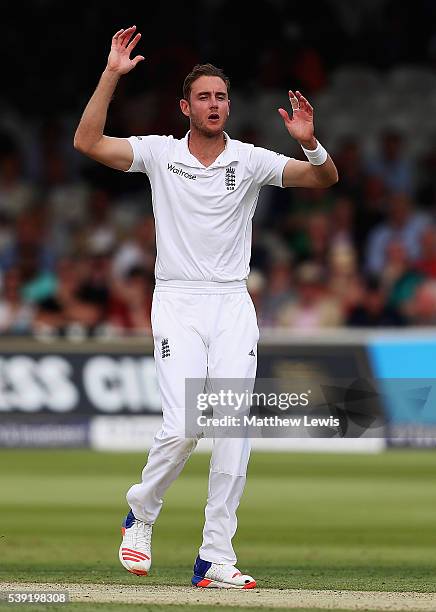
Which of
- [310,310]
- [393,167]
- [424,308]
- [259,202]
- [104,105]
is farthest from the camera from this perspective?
[259,202]

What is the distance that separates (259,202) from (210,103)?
10522 mm

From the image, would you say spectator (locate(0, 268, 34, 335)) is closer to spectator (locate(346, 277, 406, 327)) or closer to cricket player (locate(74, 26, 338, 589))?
spectator (locate(346, 277, 406, 327))

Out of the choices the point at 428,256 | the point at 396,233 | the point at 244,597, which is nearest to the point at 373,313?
the point at 428,256

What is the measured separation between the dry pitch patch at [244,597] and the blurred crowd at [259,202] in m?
7.88

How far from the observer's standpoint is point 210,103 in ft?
20.2

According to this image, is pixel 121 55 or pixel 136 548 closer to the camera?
pixel 121 55

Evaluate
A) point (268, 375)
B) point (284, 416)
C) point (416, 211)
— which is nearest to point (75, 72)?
point (416, 211)

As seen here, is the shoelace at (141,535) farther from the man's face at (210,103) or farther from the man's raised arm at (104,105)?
the man's face at (210,103)

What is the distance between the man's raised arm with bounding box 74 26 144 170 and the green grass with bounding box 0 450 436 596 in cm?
193

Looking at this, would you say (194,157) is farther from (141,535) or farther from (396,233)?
(396,233)

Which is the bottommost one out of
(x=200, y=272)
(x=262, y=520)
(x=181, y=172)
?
(x=262, y=520)

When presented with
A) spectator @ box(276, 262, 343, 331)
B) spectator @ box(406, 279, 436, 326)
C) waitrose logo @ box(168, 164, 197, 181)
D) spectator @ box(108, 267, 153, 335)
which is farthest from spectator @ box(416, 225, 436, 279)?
waitrose logo @ box(168, 164, 197, 181)

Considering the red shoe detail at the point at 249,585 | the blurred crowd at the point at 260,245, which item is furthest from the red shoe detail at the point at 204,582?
the blurred crowd at the point at 260,245

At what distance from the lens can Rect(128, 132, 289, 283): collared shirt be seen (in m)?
6.21
